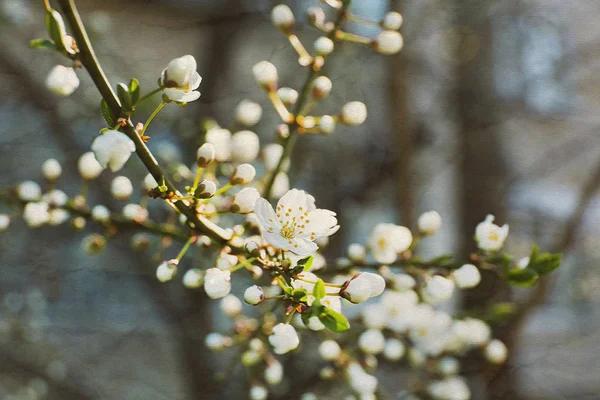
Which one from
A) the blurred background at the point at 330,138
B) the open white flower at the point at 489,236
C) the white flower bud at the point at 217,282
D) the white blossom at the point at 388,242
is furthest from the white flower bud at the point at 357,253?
the blurred background at the point at 330,138

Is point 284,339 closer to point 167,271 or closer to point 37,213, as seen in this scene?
point 167,271

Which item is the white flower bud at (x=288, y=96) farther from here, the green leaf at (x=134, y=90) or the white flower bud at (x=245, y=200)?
the green leaf at (x=134, y=90)

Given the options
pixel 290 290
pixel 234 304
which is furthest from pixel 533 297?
pixel 290 290

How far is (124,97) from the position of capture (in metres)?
0.62

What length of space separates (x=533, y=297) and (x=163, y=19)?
7.99 ft

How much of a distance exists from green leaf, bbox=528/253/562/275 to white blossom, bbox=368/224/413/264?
0.85 feet

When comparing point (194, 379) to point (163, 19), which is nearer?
point (194, 379)

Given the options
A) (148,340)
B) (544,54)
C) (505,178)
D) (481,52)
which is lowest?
(148,340)

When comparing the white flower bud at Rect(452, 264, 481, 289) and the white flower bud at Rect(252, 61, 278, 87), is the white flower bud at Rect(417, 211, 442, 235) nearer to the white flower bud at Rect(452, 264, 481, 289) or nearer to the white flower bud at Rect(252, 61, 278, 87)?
the white flower bud at Rect(452, 264, 481, 289)

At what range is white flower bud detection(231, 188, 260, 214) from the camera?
Answer: 2.72 ft

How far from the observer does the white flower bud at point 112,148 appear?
61 cm

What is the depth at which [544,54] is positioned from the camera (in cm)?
291

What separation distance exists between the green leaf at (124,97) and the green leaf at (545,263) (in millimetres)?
667

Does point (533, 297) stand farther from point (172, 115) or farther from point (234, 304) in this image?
point (172, 115)
